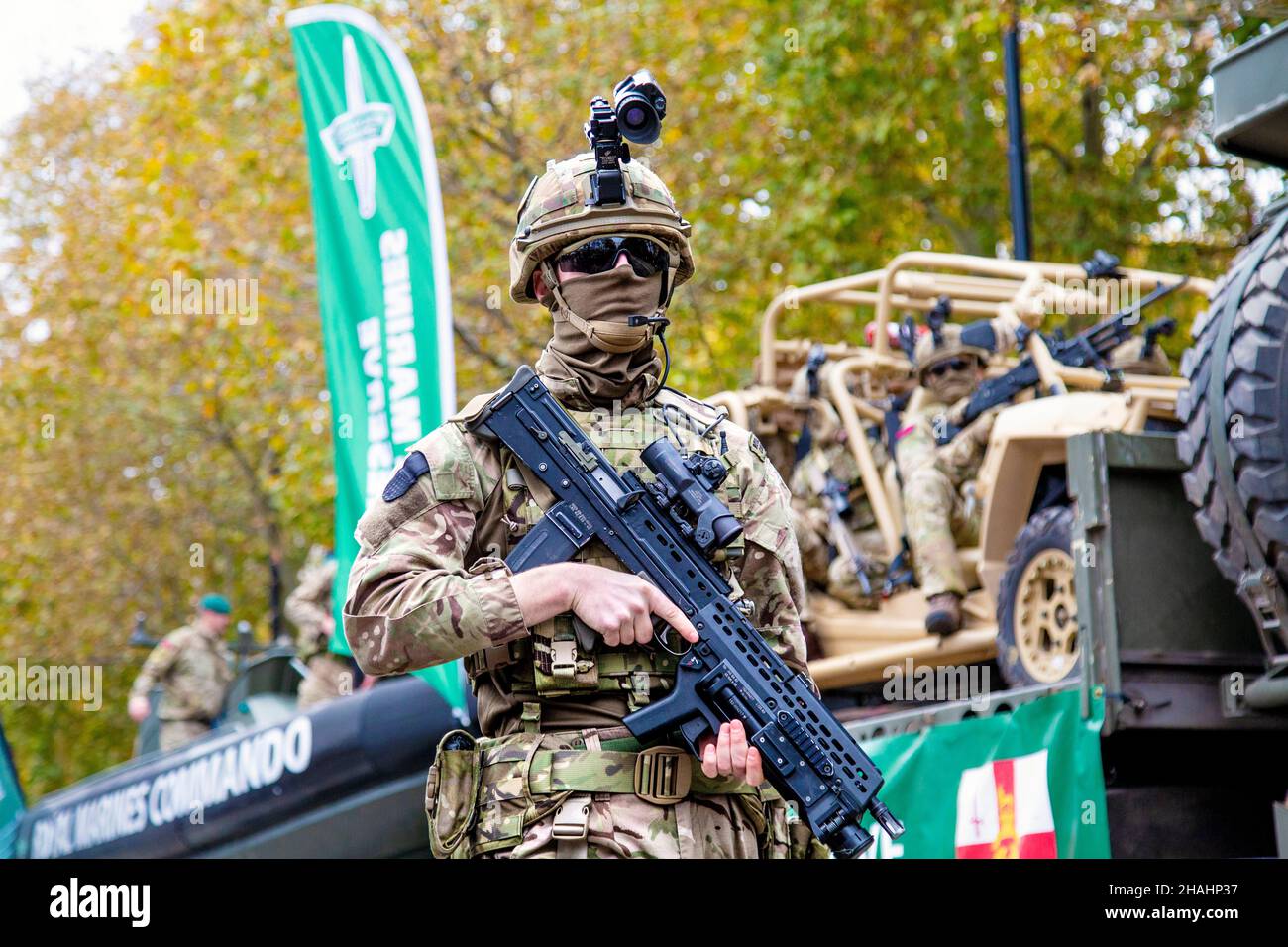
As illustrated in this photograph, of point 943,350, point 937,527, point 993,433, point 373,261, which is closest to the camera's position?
point 993,433

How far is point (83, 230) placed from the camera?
2273cm

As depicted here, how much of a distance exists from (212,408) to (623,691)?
18.1 m

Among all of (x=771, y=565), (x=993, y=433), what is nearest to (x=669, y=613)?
(x=771, y=565)

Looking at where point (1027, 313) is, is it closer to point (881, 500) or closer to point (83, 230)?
point (881, 500)

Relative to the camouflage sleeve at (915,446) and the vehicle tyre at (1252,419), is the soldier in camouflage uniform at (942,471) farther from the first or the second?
the vehicle tyre at (1252,419)

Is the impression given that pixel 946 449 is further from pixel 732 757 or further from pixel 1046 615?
pixel 732 757

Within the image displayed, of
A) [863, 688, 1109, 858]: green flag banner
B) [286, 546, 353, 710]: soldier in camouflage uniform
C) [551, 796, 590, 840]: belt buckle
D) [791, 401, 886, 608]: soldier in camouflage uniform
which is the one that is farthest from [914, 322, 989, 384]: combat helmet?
[551, 796, 590, 840]: belt buckle

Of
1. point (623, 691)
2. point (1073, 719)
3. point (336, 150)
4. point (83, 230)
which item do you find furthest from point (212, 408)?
point (623, 691)

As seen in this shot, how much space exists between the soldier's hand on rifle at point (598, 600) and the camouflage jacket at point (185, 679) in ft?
36.4

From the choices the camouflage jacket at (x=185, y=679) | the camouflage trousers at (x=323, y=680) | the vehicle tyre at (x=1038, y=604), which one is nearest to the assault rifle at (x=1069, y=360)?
the vehicle tyre at (x=1038, y=604)

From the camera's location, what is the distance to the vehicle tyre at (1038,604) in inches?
284

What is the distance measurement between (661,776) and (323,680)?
9.51 metres

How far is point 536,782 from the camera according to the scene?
3.10 meters

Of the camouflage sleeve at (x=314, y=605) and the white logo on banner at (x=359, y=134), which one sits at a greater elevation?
the white logo on banner at (x=359, y=134)
